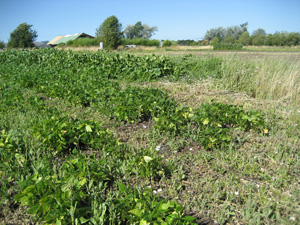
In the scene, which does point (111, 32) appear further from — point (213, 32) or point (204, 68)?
point (213, 32)

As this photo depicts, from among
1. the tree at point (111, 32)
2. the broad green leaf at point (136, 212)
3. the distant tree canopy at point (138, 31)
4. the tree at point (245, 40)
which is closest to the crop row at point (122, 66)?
the broad green leaf at point (136, 212)

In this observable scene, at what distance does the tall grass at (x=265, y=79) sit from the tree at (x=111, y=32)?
78.9 ft

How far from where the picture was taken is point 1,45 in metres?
33.6

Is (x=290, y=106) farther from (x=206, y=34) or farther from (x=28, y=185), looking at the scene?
(x=206, y=34)

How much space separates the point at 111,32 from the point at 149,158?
28.9 m

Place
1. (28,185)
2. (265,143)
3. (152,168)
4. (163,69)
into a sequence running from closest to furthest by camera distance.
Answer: (28,185), (152,168), (265,143), (163,69)

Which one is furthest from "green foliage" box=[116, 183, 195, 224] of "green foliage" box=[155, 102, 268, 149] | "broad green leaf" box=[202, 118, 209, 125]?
"broad green leaf" box=[202, 118, 209, 125]

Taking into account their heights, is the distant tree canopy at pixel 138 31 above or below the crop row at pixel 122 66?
above

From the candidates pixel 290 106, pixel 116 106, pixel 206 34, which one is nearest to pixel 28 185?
pixel 116 106

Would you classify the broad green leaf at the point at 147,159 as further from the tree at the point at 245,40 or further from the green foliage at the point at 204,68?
the tree at the point at 245,40

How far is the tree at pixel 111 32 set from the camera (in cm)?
2923

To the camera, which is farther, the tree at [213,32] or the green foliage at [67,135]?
the tree at [213,32]

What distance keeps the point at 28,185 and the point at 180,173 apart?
62.6 inches

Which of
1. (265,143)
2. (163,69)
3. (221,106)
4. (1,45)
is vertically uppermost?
(1,45)
